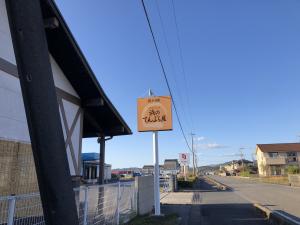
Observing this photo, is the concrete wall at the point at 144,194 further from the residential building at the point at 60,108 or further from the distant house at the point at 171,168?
the distant house at the point at 171,168

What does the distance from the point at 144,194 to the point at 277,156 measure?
8236cm

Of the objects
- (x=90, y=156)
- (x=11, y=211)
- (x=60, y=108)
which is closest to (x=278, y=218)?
(x=60, y=108)

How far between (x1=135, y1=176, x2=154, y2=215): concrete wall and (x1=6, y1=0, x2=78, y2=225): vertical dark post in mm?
10304

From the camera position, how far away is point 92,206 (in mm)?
8648

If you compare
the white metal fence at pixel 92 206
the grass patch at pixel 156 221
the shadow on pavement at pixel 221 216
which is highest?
the white metal fence at pixel 92 206

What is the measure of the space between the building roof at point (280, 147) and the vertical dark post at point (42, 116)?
302 ft

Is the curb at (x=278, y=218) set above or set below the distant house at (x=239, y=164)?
below

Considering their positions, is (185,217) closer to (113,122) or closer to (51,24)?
(113,122)

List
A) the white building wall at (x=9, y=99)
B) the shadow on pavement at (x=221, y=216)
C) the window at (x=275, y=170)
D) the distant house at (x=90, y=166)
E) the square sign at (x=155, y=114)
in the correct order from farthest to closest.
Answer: the window at (x=275, y=170) < the distant house at (x=90, y=166) < the square sign at (x=155, y=114) < the shadow on pavement at (x=221, y=216) < the white building wall at (x=9, y=99)

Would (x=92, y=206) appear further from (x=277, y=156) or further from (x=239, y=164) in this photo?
(x=239, y=164)

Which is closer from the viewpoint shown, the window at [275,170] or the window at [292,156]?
the window at [275,170]

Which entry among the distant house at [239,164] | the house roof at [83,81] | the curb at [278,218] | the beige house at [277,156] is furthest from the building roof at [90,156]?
the distant house at [239,164]

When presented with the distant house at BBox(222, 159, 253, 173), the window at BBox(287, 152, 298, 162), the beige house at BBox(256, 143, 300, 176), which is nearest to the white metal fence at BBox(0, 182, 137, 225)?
the beige house at BBox(256, 143, 300, 176)

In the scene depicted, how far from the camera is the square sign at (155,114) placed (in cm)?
1359
